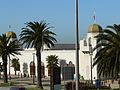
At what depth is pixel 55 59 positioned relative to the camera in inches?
3991

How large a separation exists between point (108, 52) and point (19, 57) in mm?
74784

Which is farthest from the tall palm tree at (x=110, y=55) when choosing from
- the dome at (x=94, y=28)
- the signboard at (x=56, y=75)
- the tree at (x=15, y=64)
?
the tree at (x=15, y=64)

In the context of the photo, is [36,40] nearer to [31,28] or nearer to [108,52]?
[31,28]

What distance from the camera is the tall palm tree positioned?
3988 cm

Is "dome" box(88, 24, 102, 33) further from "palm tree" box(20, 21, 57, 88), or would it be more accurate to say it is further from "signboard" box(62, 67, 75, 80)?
"signboard" box(62, 67, 75, 80)

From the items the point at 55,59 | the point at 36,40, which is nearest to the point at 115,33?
the point at 36,40

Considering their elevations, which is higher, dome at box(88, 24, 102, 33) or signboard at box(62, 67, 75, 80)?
dome at box(88, 24, 102, 33)

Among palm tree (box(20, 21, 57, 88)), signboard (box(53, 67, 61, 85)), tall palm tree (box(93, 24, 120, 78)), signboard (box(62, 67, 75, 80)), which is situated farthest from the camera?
palm tree (box(20, 21, 57, 88))

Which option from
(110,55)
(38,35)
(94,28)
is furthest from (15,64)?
(110,55)

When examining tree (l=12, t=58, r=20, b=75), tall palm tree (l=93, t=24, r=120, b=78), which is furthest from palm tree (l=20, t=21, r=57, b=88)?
tree (l=12, t=58, r=20, b=75)

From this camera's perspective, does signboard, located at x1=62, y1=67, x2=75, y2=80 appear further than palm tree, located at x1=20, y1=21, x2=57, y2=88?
No

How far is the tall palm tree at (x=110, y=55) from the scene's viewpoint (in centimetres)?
3988

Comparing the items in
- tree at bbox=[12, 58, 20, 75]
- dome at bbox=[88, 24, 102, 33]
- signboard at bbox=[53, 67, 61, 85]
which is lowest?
signboard at bbox=[53, 67, 61, 85]

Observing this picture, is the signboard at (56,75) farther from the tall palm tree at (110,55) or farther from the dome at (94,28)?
the dome at (94,28)
